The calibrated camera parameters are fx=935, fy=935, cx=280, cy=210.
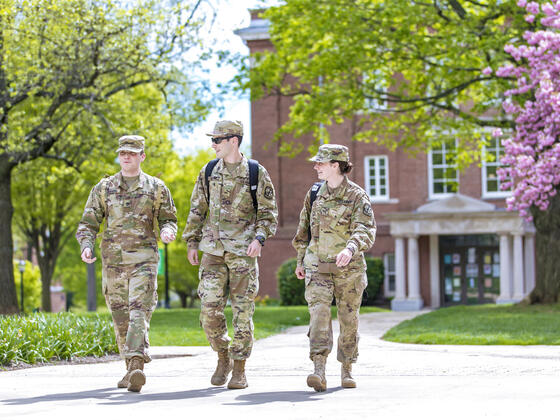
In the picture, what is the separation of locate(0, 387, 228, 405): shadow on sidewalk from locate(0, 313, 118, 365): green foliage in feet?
11.2

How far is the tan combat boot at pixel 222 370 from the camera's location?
789 cm

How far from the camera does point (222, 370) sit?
26.1 ft

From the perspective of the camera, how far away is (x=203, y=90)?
910 inches

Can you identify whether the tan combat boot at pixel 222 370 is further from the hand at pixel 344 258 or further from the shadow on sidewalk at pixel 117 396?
the hand at pixel 344 258

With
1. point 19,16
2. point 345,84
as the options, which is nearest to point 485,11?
point 345,84

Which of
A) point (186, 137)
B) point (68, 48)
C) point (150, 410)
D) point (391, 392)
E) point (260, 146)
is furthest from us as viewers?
point (260, 146)

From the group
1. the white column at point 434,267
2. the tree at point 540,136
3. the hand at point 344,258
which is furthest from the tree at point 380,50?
the hand at point 344,258

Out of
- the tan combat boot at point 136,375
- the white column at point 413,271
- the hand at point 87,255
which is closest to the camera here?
the tan combat boot at point 136,375

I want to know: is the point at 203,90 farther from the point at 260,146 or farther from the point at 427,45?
the point at 260,146

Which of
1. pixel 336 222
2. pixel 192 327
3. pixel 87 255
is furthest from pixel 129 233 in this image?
pixel 192 327

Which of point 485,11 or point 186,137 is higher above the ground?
point 485,11

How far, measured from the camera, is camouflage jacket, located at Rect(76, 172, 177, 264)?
786cm

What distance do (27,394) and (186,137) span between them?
1730cm

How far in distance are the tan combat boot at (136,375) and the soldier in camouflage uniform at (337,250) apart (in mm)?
1396
